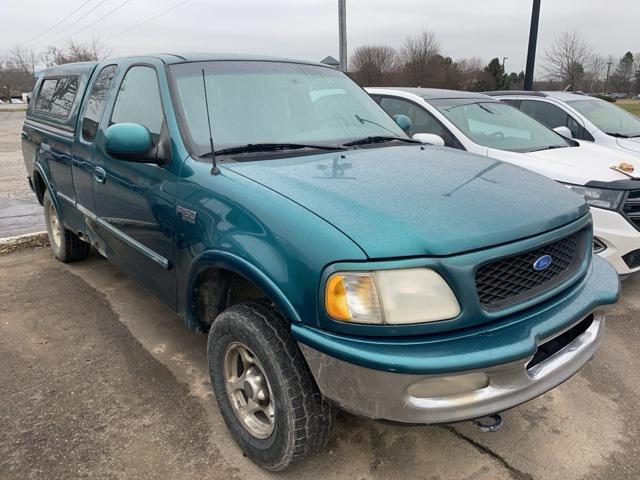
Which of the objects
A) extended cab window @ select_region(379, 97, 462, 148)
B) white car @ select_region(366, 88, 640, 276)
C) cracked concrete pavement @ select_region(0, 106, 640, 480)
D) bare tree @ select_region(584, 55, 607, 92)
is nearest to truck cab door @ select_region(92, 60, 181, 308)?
cracked concrete pavement @ select_region(0, 106, 640, 480)

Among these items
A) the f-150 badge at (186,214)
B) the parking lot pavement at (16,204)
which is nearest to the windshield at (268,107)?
the f-150 badge at (186,214)

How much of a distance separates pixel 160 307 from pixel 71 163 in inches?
50.7

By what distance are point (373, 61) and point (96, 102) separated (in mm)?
46376

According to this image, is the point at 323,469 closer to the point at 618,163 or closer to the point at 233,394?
the point at 233,394

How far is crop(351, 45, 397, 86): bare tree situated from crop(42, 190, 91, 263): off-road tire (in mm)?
39238

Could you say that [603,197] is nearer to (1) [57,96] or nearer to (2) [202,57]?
(2) [202,57]

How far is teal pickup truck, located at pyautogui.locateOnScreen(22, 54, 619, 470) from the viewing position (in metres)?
1.89

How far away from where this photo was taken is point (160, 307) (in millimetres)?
4148

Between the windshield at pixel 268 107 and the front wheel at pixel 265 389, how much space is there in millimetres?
969

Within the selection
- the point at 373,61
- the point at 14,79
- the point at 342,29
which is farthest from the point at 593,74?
the point at 14,79

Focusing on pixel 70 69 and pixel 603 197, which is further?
pixel 70 69

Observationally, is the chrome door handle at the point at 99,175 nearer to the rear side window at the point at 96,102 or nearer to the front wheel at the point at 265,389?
the rear side window at the point at 96,102

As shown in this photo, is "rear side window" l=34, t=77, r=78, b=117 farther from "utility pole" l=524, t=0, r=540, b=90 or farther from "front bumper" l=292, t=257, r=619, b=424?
"utility pole" l=524, t=0, r=540, b=90

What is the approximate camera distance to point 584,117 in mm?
7289
